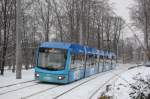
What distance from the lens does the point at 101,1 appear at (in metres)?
49.6

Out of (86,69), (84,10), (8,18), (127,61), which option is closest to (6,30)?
(8,18)

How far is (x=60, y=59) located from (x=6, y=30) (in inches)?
437

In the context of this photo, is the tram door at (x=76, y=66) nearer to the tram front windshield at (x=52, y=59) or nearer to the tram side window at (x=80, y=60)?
the tram side window at (x=80, y=60)

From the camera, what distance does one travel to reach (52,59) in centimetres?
2116

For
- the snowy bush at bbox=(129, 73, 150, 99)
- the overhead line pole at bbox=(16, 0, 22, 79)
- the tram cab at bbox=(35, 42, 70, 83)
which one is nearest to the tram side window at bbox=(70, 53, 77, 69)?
the tram cab at bbox=(35, 42, 70, 83)

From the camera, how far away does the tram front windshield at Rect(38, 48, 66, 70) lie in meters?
21.0

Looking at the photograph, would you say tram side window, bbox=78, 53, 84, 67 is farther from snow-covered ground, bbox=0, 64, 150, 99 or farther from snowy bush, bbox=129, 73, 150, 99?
snowy bush, bbox=129, 73, 150, 99

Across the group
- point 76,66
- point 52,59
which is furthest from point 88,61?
point 52,59

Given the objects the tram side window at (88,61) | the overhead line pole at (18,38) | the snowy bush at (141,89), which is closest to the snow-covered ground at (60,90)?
the snowy bush at (141,89)

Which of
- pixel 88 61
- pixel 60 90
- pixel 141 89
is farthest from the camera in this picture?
pixel 88 61

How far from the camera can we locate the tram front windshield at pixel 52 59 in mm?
21000

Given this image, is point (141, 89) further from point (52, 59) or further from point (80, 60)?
point (80, 60)

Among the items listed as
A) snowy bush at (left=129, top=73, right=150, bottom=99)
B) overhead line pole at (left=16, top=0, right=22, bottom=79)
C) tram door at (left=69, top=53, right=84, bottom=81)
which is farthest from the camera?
overhead line pole at (left=16, top=0, right=22, bottom=79)

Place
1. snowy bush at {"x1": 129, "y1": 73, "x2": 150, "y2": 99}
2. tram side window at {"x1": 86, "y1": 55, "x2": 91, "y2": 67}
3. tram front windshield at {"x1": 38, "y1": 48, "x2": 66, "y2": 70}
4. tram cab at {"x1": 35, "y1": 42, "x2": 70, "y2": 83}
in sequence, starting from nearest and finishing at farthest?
snowy bush at {"x1": 129, "y1": 73, "x2": 150, "y2": 99}
tram cab at {"x1": 35, "y1": 42, "x2": 70, "y2": 83}
tram front windshield at {"x1": 38, "y1": 48, "x2": 66, "y2": 70}
tram side window at {"x1": 86, "y1": 55, "x2": 91, "y2": 67}
